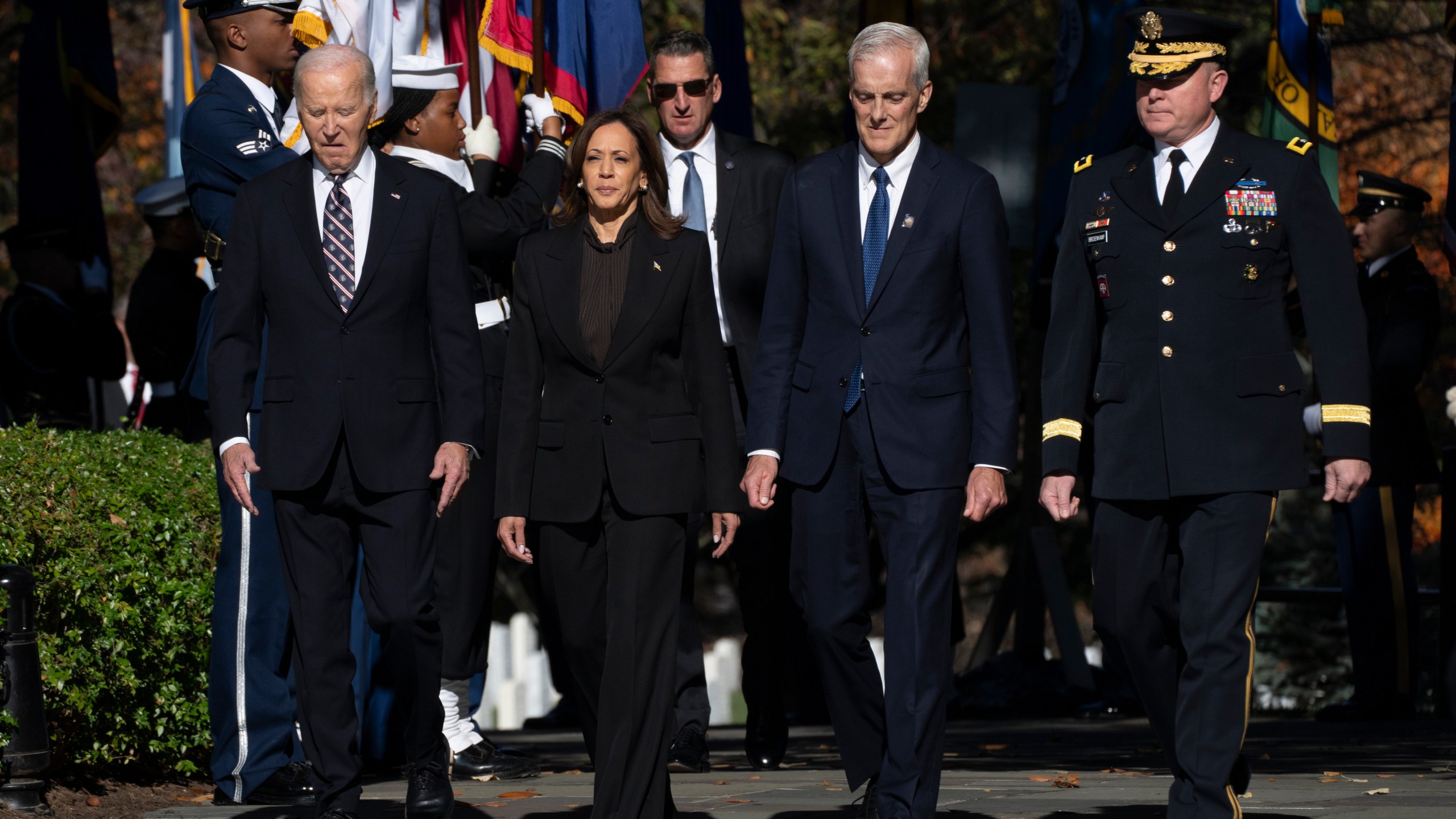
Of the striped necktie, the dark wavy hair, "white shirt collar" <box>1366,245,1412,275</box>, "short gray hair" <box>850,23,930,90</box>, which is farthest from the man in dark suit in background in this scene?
"white shirt collar" <box>1366,245,1412,275</box>

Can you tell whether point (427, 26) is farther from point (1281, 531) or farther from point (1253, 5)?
point (1253, 5)

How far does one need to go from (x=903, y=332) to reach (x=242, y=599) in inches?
97.2

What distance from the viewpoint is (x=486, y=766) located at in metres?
7.39

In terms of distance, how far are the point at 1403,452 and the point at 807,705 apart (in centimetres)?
333

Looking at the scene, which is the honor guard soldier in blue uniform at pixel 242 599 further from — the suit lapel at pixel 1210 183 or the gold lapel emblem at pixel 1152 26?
the suit lapel at pixel 1210 183

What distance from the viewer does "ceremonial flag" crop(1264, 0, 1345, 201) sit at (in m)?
10.3

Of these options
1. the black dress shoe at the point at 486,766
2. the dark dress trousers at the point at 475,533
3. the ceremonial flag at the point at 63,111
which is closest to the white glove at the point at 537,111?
the dark dress trousers at the point at 475,533

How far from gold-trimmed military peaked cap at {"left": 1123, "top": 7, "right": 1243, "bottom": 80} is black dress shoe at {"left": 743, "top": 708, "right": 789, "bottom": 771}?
310 cm

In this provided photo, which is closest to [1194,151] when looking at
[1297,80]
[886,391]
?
[886,391]

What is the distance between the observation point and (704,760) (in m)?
7.46

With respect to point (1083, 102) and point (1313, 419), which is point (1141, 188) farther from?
point (1083, 102)

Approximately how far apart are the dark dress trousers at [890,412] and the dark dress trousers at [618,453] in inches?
12.7

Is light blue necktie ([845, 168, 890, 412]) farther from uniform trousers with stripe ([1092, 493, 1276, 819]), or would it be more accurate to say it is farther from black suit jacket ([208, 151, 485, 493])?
black suit jacket ([208, 151, 485, 493])

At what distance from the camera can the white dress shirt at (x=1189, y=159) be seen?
18.4 feet
